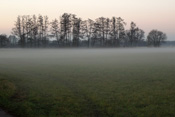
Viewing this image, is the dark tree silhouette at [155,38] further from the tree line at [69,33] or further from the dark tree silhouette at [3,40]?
the dark tree silhouette at [3,40]

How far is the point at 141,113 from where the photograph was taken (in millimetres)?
8477

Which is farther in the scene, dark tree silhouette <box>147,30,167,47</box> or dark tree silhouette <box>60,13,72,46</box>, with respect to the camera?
dark tree silhouette <box>147,30,167,47</box>

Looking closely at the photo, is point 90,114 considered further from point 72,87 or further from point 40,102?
point 72,87

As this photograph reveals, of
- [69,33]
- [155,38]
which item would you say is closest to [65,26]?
[69,33]

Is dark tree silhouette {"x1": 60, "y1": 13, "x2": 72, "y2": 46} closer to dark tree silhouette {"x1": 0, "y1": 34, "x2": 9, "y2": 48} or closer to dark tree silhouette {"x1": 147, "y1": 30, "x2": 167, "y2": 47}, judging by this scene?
dark tree silhouette {"x1": 0, "y1": 34, "x2": 9, "y2": 48}

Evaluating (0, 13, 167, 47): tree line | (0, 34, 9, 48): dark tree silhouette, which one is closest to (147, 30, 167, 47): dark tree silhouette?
(0, 13, 167, 47): tree line

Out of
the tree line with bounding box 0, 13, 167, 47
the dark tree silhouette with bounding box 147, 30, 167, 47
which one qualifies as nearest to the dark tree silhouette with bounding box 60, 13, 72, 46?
the tree line with bounding box 0, 13, 167, 47

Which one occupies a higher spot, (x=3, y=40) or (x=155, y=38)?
(x=155, y=38)

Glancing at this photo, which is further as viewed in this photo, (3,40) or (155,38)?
(155,38)

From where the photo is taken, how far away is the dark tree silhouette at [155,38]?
109 m

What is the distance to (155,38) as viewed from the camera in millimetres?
110500

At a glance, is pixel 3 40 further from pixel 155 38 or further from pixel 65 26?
pixel 155 38

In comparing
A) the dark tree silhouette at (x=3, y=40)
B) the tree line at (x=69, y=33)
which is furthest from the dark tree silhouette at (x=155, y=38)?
the dark tree silhouette at (x=3, y=40)

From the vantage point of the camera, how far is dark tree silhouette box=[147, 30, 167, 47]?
10869cm
